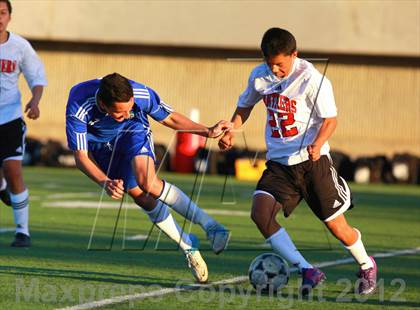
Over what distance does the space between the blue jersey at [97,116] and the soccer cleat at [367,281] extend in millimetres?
2039

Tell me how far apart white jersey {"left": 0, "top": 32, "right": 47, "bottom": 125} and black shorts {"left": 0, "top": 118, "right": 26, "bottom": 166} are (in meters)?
0.06

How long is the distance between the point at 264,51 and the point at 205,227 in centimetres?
165

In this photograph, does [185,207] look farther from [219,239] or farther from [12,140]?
[12,140]

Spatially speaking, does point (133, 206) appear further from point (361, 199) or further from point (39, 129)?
point (39, 129)

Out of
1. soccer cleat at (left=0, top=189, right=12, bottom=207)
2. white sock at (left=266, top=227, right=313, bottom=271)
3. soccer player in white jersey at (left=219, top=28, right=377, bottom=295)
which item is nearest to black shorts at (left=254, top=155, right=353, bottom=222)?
soccer player in white jersey at (left=219, top=28, right=377, bottom=295)

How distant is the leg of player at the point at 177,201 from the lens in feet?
30.2

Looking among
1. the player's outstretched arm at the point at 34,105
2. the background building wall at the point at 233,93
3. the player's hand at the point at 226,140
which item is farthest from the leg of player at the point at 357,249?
the background building wall at the point at 233,93

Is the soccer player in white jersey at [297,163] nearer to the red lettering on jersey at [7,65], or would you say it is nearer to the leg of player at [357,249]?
the leg of player at [357,249]

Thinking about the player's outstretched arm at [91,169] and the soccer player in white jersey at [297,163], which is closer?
the soccer player in white jersey at [297,163]

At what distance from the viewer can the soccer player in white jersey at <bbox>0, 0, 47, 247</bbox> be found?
11.7 m

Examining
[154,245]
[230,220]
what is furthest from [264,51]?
[230,220]

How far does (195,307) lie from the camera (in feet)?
25.8

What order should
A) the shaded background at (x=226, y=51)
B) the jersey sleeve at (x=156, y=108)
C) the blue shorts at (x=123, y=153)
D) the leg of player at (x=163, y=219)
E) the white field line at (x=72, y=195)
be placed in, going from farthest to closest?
1. the shaded background at (x=226, y=51)
2. the white field line at (x=72, y=195)
3. the blue shorts at (x=123, y=153)
4. the leg of player at (x=163, y=219)
5. the jersey sleeve at (x=156, y=108)

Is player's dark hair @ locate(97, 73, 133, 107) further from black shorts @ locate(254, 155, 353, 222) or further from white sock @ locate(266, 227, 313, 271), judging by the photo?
white sock @ locate(266, 227, 313, 271)
